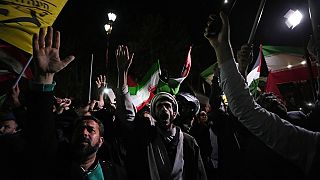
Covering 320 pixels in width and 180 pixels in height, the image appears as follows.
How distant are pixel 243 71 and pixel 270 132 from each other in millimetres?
1105

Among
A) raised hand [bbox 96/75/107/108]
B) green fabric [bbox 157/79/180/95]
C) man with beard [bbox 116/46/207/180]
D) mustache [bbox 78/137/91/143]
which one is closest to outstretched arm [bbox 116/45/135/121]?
man with beard [bbox 116/46/207/180]

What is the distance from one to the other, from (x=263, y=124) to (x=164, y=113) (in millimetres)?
2303

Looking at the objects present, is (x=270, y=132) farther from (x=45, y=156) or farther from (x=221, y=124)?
(x=221, y=124)

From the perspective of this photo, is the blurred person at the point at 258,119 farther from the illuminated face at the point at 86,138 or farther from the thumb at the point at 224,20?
the illuminated face at the point at 86,138

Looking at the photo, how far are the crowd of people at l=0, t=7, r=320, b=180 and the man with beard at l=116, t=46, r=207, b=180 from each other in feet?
0.04

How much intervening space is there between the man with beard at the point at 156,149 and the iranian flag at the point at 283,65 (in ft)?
17.3

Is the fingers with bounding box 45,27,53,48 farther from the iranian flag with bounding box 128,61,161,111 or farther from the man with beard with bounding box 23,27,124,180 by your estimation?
the iranian flag with bounding box 128,61,161,111

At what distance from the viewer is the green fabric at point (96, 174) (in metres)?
2.86

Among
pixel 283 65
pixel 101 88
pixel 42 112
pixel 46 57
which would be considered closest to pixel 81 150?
pixel 42 112

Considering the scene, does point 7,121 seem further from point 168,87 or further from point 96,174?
point 168,87

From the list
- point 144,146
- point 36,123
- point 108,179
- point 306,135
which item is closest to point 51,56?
point 36,123

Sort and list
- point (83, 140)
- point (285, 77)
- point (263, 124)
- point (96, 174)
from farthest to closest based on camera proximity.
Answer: point (285, 77), point (83, 140), point (96, 174), point (263, 124)

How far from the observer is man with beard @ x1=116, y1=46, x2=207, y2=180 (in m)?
3.67

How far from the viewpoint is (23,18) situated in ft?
13.7
